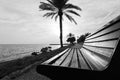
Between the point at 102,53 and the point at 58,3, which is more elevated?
the point at 58,3

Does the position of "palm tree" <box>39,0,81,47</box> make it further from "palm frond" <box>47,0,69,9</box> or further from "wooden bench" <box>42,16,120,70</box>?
"wooden bench" <box>42,16,120,70</box>

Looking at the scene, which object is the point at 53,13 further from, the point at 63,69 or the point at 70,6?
the point at 63,69

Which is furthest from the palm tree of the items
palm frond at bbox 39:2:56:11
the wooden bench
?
the wooden bench

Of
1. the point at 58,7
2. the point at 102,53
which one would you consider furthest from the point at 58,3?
the point at 102,53

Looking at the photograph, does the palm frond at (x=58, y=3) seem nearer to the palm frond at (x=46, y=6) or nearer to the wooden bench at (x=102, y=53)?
the palm frond at (x=46, y=6)

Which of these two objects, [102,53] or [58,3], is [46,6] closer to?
[58,3]

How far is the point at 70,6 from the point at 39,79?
48.2ft

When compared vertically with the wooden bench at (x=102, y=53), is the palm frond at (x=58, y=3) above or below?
above

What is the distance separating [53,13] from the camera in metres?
18.3

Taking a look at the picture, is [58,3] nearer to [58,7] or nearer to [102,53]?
[58,7]

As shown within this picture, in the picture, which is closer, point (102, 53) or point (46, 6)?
point (102, 53)

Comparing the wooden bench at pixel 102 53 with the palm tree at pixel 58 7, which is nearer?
the wooden bench at pixel 102 53

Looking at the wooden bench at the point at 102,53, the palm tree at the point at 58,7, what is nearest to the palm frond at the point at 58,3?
the palm tree at the point at 58,7

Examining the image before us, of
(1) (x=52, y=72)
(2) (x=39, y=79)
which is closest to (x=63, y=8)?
(2) (x=39, y=79)
